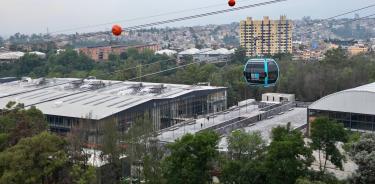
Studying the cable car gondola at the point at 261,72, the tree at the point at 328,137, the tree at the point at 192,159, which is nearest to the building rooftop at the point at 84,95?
the tree at the point at 192,159

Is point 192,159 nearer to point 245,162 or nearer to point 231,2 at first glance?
point 245,162

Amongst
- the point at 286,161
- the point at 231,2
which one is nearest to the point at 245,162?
the point at 286,161

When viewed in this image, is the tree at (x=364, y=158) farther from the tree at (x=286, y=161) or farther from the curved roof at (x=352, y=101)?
the curved roof at (x=352, y=101)

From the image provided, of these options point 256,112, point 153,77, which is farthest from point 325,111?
point 153,77

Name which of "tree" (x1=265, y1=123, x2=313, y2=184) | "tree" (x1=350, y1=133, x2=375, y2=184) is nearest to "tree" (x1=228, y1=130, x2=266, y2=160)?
"tree" (x1=265, y1=123, x2=313, y2=184)

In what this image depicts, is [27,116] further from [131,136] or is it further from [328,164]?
[328,164]

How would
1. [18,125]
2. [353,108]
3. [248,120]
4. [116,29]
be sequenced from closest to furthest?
[116,29]
[18,125]
[353,108]
[248,120]

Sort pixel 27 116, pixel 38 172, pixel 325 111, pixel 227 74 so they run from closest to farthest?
pixel 38 172, pixel 27 116, pixel 325 111, pixel 227 74
